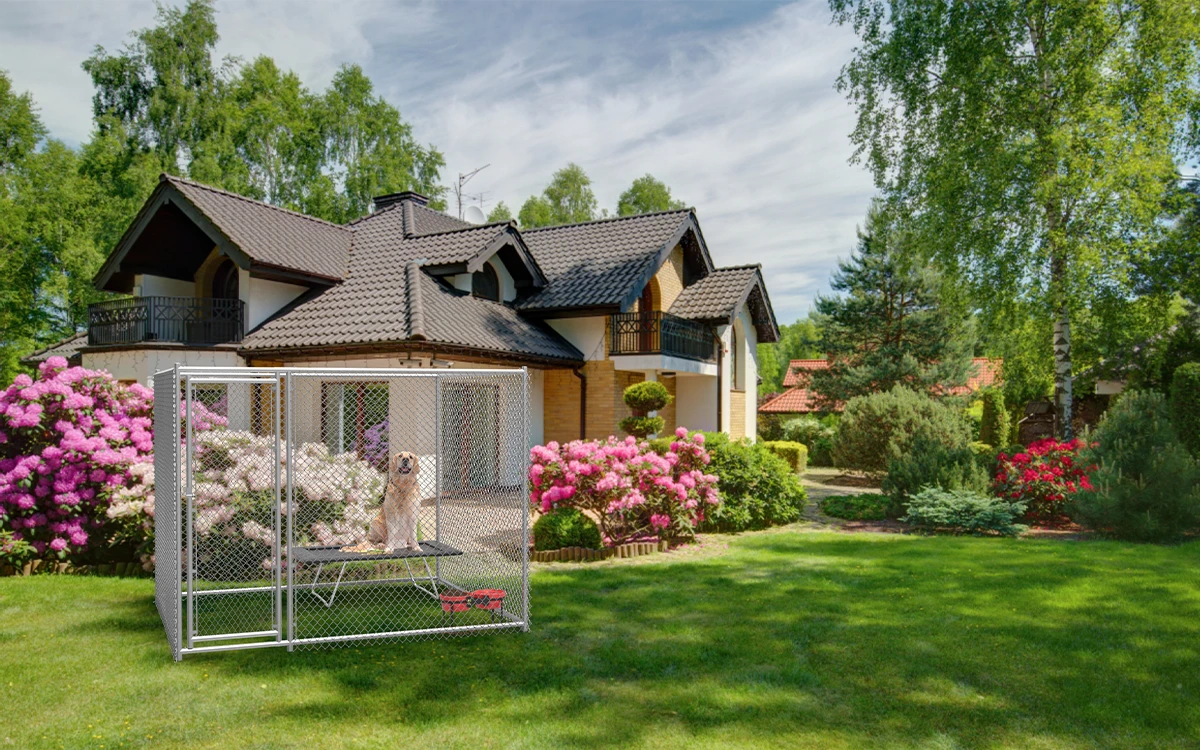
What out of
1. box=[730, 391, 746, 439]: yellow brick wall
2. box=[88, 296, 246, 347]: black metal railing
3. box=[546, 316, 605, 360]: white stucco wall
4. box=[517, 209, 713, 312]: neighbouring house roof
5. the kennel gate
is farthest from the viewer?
box=[730, 391, 746, 439]: yellow brick wall

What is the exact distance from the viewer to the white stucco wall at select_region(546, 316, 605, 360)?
18.2 m

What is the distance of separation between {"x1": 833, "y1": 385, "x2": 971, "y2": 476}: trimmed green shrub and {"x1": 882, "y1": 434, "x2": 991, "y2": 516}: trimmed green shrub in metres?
4.23

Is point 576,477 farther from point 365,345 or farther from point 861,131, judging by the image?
point 861,131

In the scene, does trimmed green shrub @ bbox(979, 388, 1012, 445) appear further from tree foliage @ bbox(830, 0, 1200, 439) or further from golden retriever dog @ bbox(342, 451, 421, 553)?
golden retriever dog @ bbox(342, 451, 421, 553)

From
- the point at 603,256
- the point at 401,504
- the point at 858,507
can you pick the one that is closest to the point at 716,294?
the point at 603,256

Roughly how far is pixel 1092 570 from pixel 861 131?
1263 centimetres

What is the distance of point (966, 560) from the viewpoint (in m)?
9.58

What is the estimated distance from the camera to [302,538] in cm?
834

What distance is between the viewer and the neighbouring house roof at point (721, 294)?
20531 millimetres

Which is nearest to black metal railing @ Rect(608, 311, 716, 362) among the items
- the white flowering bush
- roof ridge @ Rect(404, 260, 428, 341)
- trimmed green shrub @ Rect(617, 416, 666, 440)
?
trimmed green shrub @ Rect(617, 416, 666, 440)

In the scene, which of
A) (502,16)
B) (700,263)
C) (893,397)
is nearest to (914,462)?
(893,397)

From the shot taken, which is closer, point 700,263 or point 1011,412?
point 700,263

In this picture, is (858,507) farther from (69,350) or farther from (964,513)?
(69,350)

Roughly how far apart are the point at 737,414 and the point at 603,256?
702cm
